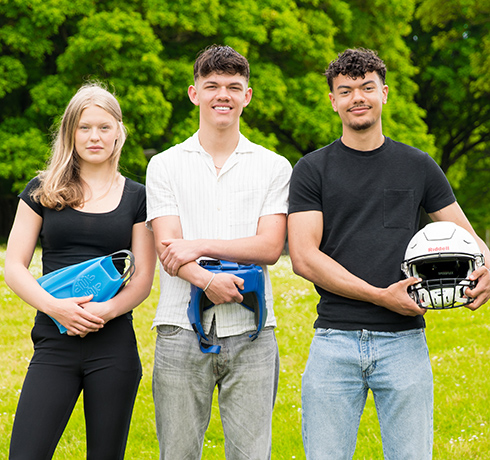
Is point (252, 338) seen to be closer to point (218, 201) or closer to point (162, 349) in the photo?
point (162, 349)

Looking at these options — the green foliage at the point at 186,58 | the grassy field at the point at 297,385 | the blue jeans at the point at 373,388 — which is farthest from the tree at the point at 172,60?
the blue jeans at the point at 373,388

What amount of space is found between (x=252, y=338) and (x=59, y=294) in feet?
3.41

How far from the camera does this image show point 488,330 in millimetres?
8141

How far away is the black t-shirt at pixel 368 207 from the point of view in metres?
3.30

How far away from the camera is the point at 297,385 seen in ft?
22.1

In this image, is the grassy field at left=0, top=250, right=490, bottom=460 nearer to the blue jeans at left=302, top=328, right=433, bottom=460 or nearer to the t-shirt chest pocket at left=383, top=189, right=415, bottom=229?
the blue jeans at left=302, top=328, right=433, bottom=460

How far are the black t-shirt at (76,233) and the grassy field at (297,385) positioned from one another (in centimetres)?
242

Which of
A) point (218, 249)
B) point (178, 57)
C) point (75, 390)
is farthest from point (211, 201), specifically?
point (178, 57)

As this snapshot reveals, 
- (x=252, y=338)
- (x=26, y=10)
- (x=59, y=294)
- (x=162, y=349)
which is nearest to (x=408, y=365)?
(x=252, y=338)

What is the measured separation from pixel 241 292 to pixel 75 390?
101 centimetres

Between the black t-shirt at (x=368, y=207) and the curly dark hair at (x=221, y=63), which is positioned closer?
the black t-shirt at (x=368, y=207)

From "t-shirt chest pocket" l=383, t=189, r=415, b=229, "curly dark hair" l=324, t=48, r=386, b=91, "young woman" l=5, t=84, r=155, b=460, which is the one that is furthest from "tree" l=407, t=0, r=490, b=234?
"young woman" l=5, t=84, r=155, b=460

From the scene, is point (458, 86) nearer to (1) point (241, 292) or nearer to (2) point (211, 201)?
(2) point (211, 201)

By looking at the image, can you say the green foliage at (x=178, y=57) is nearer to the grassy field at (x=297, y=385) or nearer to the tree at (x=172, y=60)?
the tree at (x=172, y=60)
